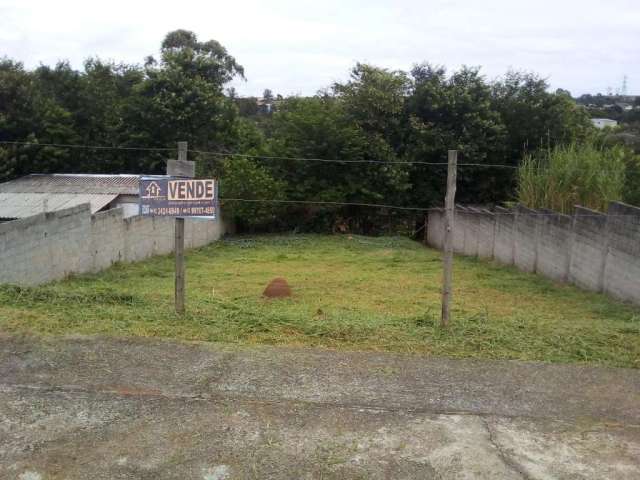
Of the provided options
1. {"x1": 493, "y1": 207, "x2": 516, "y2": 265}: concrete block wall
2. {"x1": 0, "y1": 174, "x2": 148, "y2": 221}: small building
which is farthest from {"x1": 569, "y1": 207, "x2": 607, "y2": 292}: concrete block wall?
{"x1": 0, "y1": 174, "x2": 148, "y2": 221}: small building

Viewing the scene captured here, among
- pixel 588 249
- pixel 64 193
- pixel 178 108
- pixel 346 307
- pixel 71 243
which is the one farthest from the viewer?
pixel 178 108

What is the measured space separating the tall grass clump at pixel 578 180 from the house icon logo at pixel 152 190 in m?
10.2

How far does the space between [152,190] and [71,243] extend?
25.5ft

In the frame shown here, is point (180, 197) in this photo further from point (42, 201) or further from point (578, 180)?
point (42, 201)

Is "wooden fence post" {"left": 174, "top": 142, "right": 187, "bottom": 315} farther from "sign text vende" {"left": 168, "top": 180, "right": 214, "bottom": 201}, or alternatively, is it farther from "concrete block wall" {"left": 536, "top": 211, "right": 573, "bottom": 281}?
"concrete block wall" {"left": 536, "top": 211, "right": 573, "bottom": 281}

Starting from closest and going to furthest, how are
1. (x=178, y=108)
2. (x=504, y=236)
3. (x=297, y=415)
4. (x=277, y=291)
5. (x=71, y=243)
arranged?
(x=297, y=415) → (x=277, y=291) → (x=71, y=243) → (x=504, y=236) → (x=178, y=108)

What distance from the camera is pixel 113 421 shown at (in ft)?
12.4

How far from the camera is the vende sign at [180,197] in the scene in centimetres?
599

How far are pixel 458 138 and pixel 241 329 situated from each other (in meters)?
19.1

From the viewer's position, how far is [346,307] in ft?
30.9

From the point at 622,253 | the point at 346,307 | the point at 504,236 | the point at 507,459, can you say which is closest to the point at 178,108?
the point at 504,236

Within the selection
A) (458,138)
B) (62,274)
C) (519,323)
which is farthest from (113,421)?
(458,138)

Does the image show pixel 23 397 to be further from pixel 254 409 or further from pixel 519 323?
pixel 519 323

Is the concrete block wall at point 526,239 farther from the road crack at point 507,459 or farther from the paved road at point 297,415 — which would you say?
the road crack at point 507,459
